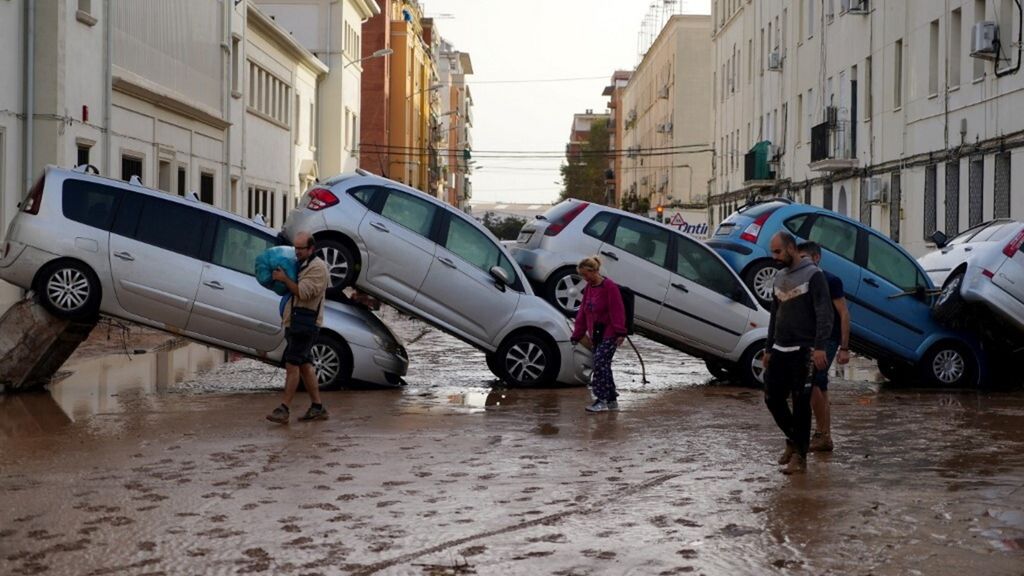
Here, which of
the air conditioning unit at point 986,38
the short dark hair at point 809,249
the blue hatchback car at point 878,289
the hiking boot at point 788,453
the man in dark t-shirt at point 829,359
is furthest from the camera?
the air conditioning unit at point 986,38

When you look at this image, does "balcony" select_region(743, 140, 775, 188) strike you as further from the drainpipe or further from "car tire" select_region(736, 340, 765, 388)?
"car tire" select_region(736, 340, 765, 388)

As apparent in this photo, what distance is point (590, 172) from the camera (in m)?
150

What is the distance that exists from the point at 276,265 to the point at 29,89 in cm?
1156

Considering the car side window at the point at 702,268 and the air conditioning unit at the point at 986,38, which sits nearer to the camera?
the car side window at the point at 702,268

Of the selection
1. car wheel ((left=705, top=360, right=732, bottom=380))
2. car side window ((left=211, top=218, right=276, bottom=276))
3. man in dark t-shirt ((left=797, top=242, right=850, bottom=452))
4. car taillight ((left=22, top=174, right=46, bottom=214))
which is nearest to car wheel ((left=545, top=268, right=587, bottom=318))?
car wheel ((left=705, top=360, right=732, bottom=380))

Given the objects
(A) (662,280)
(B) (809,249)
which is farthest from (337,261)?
(B) (809,249)

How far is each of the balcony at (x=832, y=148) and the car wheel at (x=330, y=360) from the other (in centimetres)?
2553

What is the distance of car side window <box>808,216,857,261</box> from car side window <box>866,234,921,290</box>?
22 centimetres

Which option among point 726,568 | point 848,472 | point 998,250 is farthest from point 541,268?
point 726,568

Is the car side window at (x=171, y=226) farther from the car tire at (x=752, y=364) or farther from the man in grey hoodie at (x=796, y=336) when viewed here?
the man in grey hoodie at (x=796, y=336)

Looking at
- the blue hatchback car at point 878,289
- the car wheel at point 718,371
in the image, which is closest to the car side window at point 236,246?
the car wheel at point 718,371

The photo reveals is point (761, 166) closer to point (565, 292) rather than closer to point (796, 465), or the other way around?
point (565, 292)

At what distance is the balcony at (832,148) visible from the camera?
39.3 meters

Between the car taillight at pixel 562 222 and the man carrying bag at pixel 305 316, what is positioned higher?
the car taillight at pixel 562 222
